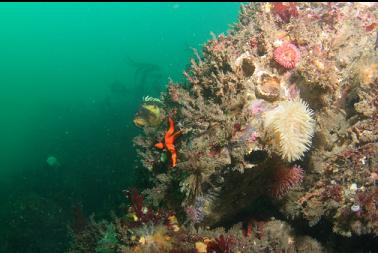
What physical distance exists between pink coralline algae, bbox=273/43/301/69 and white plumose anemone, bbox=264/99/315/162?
35.2 inches

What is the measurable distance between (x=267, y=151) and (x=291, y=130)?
1.38 ft

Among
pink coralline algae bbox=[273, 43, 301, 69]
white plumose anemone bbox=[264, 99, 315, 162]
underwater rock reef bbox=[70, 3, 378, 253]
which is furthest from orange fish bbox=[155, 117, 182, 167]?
pink coralline algae bbox=[273, 43, 301, 69]

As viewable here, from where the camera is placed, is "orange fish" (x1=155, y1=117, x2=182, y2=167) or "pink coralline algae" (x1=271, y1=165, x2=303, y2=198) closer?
"pink coralline algae" (x1=271, y1=165, x2=303, y2=198)

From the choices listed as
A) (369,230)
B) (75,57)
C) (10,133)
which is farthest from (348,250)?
(75,57)

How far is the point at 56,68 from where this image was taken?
55156 millimetres

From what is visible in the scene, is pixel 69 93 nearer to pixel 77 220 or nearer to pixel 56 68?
pixel 56 68

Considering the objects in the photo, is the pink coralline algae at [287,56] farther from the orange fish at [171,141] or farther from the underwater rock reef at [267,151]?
the orange fish at [171,141]

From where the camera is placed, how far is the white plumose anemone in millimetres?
3502

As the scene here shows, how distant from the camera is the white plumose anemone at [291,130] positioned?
350cm

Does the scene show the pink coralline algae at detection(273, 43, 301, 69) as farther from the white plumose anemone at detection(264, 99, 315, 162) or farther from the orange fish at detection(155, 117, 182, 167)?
the orange fish at detection(155, 117, 182, 167)

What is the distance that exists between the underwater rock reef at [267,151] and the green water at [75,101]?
2306 millimetres

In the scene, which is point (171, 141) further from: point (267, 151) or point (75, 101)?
point (75, 101)

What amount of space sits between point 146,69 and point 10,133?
51.2ft

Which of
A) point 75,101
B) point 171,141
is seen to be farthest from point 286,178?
point 75,101
